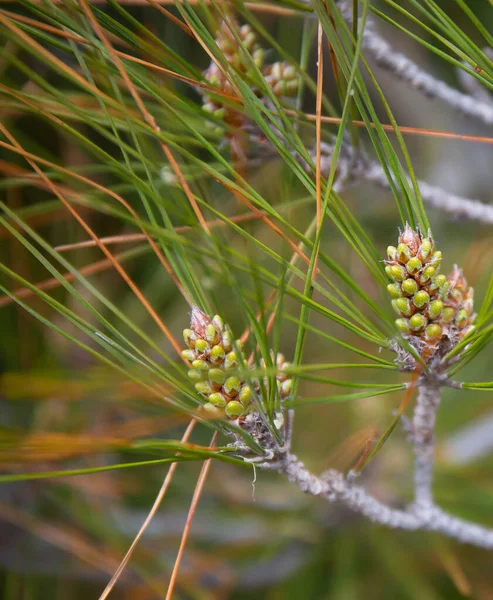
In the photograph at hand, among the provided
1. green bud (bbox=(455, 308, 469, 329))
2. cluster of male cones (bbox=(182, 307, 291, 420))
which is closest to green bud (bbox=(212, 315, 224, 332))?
cluster of male cones (bbox=(182, 307, 291, 420))

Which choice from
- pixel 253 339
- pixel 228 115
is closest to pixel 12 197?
pixel 228 115

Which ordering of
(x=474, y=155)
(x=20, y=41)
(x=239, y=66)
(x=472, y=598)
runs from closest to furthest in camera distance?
1. (x=20, y=41)
2. (x=239, y=66)
3. (x=472, y=598)
4. (x=474, y=155)

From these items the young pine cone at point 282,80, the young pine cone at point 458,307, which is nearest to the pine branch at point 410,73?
the young pine cone at point 282,80

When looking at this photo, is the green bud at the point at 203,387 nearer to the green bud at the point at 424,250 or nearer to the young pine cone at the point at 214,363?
the young pine cone at the point at 214,363

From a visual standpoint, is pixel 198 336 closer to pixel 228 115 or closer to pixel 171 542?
pixel 228 115

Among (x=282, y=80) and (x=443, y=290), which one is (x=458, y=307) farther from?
(x=282, y=80)

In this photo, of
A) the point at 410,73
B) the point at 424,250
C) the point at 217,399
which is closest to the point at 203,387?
the point at 217,399
